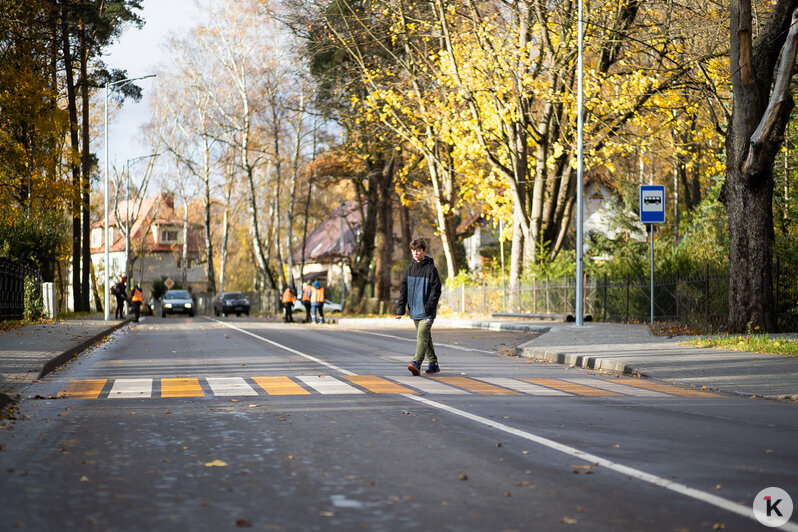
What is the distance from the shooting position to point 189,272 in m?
98.4

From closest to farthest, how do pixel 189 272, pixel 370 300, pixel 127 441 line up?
pixel 127 441 → pixel 370 300 → pixel 189 272

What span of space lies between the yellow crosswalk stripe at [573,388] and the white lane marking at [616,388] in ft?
0.59

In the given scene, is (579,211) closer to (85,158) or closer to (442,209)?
(442,209)

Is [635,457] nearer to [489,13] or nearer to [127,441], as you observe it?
[127,441]

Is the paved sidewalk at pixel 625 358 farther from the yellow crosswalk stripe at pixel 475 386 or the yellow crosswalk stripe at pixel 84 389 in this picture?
the yellow crosswalk stripe at pixel 475 386

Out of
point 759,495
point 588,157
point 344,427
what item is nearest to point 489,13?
point 588,157

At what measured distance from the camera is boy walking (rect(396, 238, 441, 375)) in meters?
14.2

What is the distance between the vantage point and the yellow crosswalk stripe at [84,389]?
11.7 m

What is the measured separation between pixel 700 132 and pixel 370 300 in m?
26.7

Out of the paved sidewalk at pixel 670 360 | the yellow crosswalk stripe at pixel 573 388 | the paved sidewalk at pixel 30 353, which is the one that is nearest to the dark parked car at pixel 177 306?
the paved sidewalk at pixel 30 353

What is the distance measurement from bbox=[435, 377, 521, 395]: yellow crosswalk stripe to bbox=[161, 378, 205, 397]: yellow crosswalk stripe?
10.8 ft

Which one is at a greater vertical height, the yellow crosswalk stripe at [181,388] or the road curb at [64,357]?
the road curb at [64,357]

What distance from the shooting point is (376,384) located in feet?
42.3

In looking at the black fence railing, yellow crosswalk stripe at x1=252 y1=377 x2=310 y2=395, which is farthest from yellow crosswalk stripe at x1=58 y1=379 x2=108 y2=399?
the black fence railing
